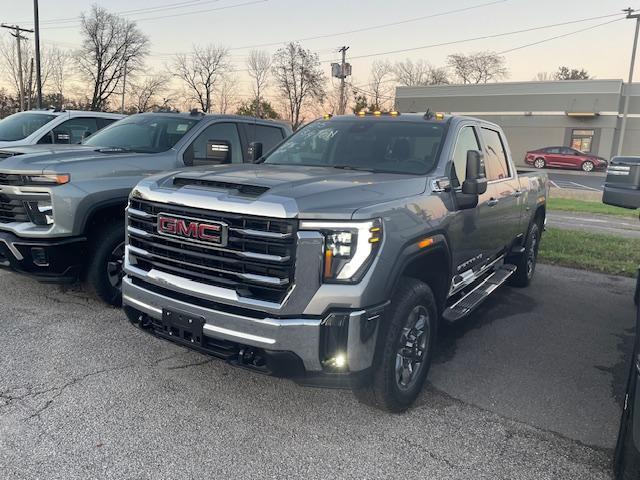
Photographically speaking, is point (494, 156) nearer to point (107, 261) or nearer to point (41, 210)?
point (107, 261)

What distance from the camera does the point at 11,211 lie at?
4711 mm

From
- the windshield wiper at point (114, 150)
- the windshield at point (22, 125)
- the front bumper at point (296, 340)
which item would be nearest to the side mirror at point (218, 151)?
the windshield wiper at point (114, 150)

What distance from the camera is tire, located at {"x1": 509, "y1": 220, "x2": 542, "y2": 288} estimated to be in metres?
6.51

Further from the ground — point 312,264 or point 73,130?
point 73,130

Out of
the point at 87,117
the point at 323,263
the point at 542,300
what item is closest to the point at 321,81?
the point at 87,117

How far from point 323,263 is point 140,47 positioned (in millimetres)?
54783

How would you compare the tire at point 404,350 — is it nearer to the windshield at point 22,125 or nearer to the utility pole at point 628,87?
the windshield at point 22,125

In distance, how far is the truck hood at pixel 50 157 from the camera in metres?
4.67

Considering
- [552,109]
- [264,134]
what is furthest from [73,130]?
[552,109]

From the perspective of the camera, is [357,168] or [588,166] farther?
[588,166]

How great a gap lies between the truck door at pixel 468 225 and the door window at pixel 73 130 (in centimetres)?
659

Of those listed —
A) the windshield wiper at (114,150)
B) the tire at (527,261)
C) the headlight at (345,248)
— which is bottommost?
the tire at (527,261)

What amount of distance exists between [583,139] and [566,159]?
7429mm

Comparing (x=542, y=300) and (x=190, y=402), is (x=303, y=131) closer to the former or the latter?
(x=190, y=402)
